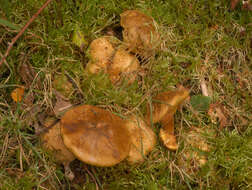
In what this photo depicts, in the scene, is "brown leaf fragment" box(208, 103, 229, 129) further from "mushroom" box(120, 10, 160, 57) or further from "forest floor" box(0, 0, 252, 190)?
"mushroom" box(120, 10, 160, 57)

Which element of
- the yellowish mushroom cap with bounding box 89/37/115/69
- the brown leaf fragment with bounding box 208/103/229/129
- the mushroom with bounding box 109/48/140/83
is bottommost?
the brown leaf fragment with bounding box 208/103/229/129

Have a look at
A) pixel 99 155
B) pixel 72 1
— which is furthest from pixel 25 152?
pixel 72 1

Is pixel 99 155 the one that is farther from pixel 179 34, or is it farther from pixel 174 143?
pixel 179 34

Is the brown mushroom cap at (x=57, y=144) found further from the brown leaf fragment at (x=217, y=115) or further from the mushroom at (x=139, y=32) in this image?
the brown leaf fragment at (x=217, y=115)

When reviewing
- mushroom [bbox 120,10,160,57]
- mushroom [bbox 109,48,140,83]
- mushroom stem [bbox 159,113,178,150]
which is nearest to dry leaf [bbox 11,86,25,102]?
mushroom [bbox 109,48,140,83]

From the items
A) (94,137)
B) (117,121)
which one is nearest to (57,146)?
(94,137)

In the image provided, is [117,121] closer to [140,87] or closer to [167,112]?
[167,112]
